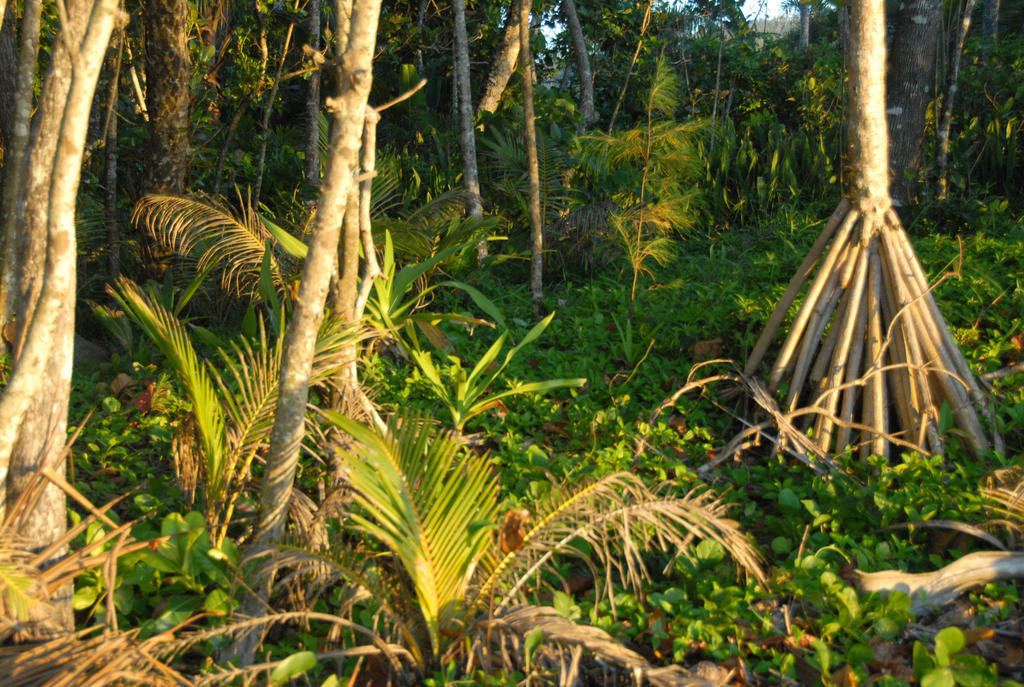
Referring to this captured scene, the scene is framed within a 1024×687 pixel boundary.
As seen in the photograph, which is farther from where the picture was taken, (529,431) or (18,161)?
(529,431)

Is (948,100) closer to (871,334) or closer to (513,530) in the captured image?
(871,334)

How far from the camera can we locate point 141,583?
2.32 metres

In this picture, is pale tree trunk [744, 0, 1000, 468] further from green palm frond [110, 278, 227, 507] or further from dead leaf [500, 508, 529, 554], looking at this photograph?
green palm frond [110, 278, 227, 507]

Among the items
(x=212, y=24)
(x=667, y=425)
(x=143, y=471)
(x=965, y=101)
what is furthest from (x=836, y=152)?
(x=143, y=471)

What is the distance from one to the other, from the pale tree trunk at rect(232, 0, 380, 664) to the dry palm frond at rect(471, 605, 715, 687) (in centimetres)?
65

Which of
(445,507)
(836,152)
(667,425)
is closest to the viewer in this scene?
(445,507)

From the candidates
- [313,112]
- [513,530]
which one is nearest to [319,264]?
[513,530]

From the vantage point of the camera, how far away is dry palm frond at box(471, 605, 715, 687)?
1.86m

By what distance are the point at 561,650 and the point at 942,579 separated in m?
1.20

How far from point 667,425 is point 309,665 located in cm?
204

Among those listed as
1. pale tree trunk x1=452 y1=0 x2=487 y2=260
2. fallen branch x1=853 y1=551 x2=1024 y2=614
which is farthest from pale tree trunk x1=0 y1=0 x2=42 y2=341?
pale tree trunk x1=452 y1=0 x2=487 y2=260

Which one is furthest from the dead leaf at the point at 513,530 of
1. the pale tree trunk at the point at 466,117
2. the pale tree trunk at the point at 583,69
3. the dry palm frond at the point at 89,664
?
the pale tree trunk at the point at 583,69

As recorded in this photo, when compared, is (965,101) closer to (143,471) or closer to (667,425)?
(667,425)

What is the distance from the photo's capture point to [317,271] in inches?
82.0
